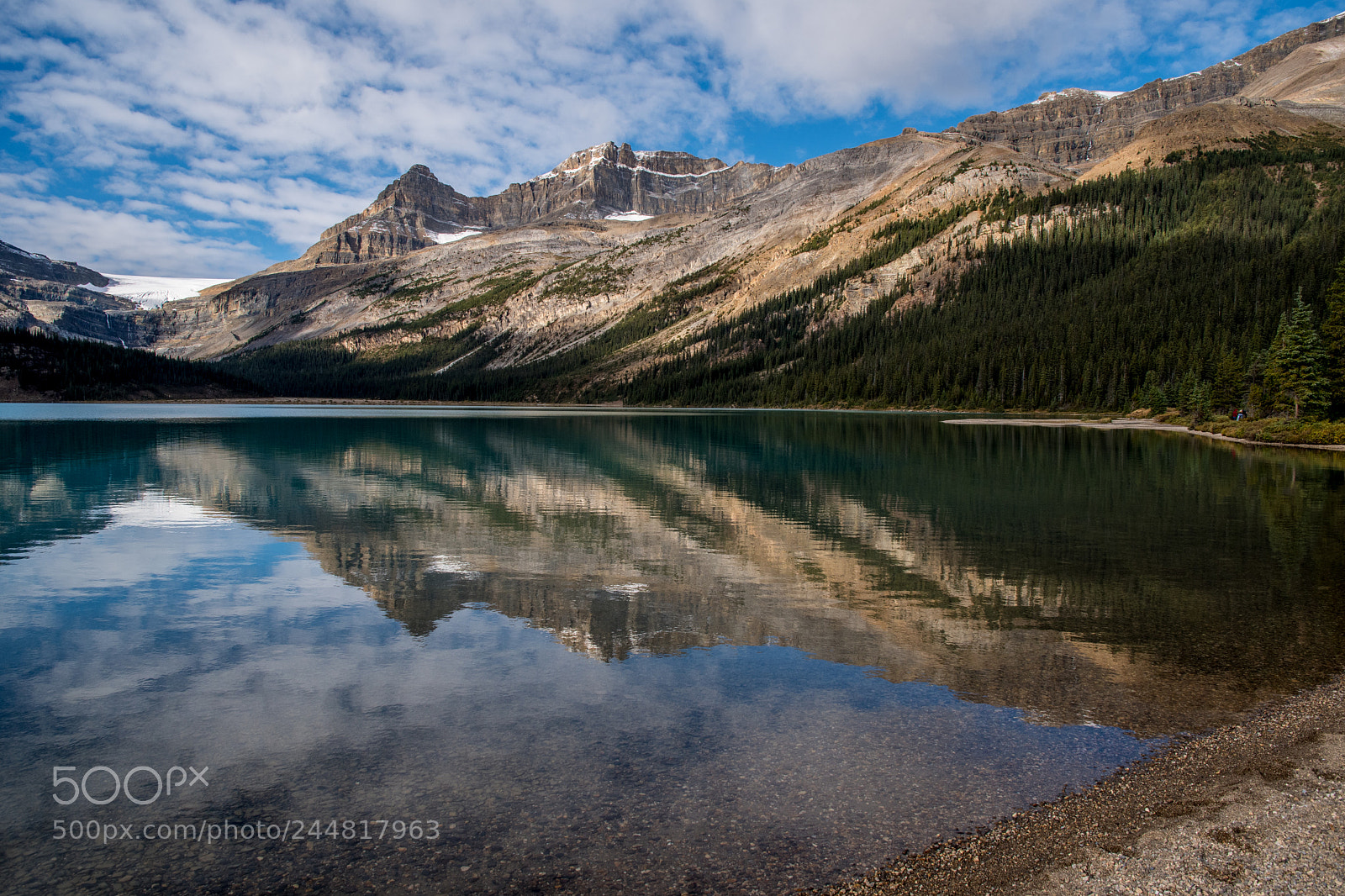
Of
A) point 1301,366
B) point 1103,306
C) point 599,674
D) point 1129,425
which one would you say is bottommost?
point 599,674

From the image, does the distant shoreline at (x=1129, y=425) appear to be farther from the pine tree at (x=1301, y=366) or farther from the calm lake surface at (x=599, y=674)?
the calm lake surface at (x=599, y=674)

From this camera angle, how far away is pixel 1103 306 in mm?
140000

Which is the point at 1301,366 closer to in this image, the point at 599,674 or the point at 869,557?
the point at 869,557

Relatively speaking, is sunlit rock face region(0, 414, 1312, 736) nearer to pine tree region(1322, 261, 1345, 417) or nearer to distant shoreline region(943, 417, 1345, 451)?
distant shoreline region(943, 417, 1345, 451)

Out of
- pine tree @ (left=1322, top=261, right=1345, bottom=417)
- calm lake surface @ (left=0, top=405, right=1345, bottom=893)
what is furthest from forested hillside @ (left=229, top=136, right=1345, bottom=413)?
calm lake surface @ (left=0, top=405, right=1345, bottom=893)

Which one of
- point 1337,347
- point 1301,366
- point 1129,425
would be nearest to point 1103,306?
point 1129,425

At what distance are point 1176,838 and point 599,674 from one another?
7.33m

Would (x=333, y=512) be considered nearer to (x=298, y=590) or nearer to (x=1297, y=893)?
(x=298, y=590)

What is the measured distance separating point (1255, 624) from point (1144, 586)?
8.57ft

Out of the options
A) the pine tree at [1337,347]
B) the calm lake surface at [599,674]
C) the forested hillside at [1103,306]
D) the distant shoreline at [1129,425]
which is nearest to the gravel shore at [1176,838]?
the calm lake surface at [599,674]

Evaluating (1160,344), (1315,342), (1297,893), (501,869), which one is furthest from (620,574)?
(1160,344)

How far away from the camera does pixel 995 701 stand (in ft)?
32.7

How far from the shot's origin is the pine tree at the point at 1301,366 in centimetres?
5644

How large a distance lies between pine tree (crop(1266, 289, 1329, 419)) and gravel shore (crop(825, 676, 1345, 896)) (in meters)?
64.9
